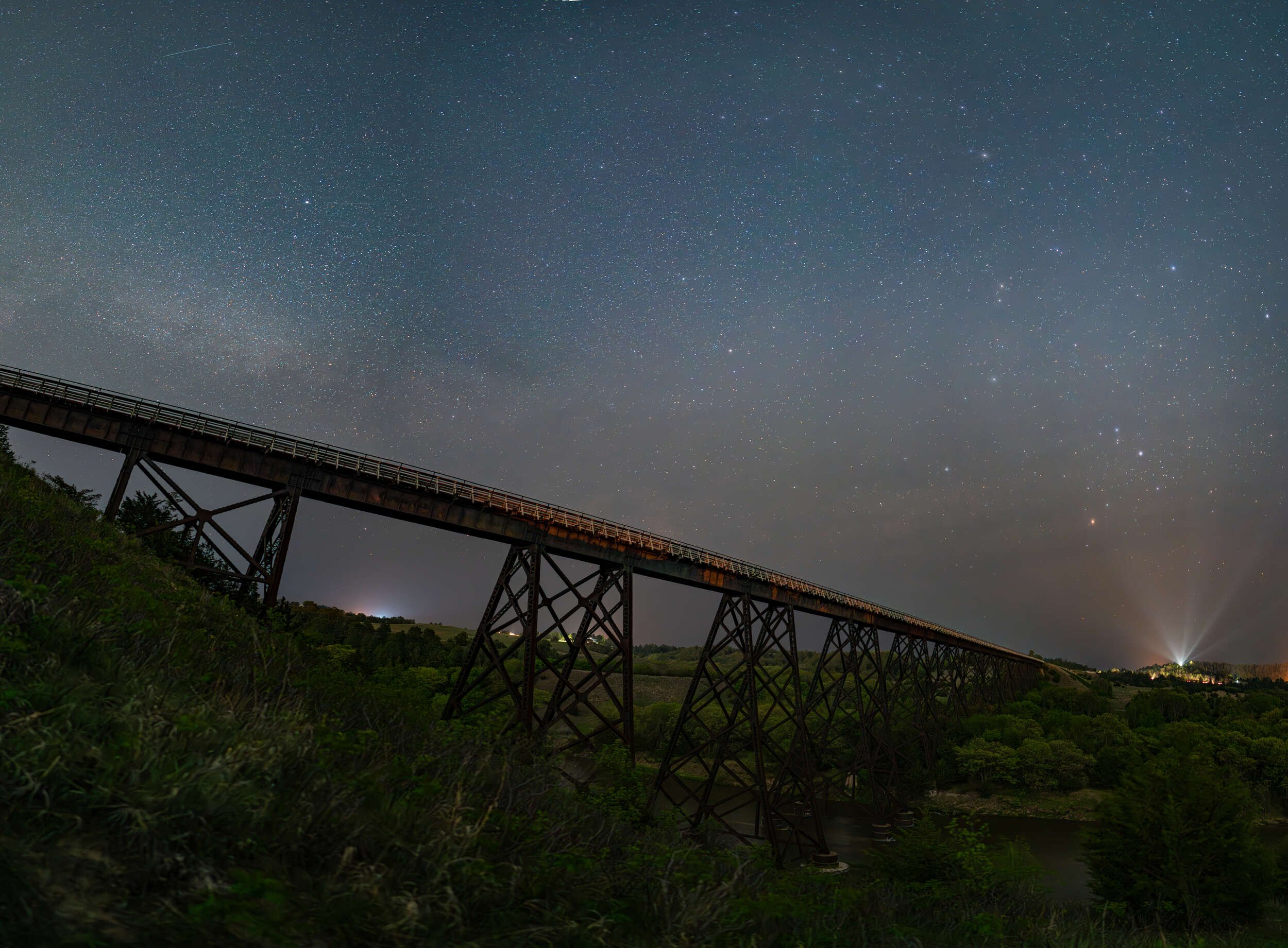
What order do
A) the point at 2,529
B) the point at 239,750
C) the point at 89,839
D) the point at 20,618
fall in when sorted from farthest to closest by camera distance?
the point at 2,529
the point at 20,618
the point at 239,750
the point at 89,839

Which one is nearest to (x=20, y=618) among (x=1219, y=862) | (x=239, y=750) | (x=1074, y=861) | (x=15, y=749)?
(x=15, y=749)

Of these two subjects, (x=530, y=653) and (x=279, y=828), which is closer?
(x=279, y=828)

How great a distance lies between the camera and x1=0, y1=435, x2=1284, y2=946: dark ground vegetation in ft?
10.2

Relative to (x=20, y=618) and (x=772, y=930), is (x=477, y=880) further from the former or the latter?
(x=20, y=618)

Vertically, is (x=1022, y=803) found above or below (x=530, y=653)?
below

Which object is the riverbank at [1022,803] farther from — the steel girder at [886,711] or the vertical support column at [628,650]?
the vertical support column at [628,650]

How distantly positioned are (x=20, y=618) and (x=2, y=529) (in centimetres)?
258

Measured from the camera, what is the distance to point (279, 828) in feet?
12.4

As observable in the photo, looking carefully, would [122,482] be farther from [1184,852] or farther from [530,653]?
[1184,852]

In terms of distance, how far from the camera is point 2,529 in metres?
6.58

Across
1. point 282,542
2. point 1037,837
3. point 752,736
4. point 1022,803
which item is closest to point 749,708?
point 752,736

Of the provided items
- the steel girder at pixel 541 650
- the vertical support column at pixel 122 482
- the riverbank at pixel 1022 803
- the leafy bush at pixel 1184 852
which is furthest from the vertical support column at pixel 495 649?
the riverbank at pixel 1022 803

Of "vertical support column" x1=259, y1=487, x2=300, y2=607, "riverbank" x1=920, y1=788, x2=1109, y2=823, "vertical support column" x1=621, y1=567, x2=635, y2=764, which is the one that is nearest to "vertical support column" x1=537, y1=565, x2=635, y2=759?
"vertical support column" x1=621, y1=567, x2=635, y2=764

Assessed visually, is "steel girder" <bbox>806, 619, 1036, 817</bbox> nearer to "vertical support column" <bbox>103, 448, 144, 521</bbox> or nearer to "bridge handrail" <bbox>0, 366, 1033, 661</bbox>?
"bridge handrail" <bbox>0, 366, 1033, 661</bbox>
